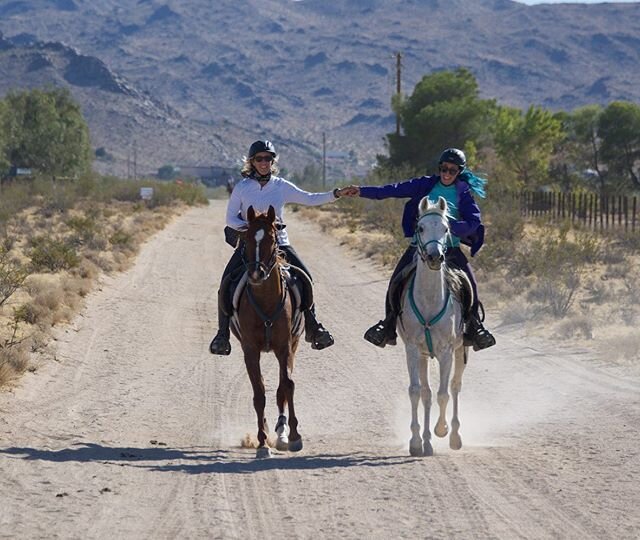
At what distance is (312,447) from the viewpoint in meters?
11.8

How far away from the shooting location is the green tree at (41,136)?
81938mm

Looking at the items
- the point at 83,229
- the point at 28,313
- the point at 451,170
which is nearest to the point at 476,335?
the point at 451,170

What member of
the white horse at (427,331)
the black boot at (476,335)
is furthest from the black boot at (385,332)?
the black boot at (476,335)

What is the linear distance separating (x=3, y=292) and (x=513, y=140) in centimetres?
5048

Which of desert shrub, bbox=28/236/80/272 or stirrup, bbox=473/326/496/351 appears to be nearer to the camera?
stirrup, bbox=473/326/496/351

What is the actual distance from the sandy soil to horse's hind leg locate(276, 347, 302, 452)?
251 millimetres

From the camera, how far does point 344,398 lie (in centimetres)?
1477

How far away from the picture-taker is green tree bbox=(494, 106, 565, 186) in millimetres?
65938

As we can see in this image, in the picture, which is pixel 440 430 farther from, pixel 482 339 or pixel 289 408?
pixel 289 408

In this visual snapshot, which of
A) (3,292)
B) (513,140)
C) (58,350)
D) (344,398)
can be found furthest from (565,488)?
(513,140)

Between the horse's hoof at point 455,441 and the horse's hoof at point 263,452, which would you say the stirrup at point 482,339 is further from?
the horse's hoof at point 263,452

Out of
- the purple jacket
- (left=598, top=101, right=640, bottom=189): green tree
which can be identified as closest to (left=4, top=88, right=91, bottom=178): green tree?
(left=598, top=101, right=640, bottom=189): green tree

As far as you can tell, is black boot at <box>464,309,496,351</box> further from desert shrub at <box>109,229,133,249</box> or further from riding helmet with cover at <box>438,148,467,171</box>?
desert shrub at <box>109,229,133,249</box>

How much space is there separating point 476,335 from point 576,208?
33.7 m
